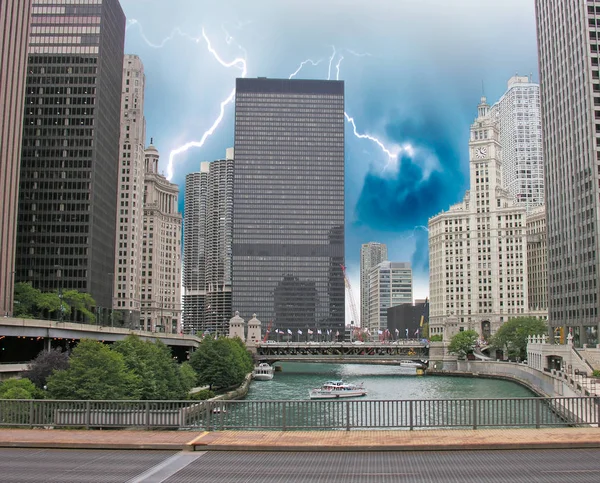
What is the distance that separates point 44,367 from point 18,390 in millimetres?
13920

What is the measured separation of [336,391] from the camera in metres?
124

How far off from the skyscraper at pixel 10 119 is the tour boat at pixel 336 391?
58.6 meters

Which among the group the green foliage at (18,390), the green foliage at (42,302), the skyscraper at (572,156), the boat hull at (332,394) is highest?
the skyscraper at (572,156)

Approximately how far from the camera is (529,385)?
128 m

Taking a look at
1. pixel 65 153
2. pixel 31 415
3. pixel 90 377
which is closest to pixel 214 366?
pixel 90 377

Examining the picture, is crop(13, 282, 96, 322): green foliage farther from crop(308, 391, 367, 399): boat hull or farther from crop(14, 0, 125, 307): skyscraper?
crop(308, 391, 367, 399): boat hull

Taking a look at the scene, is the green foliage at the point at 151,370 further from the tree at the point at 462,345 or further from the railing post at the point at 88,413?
the tree at the point at 462,345

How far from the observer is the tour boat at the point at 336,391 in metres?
122

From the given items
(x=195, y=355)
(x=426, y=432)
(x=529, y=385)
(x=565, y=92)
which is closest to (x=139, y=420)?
(x=426, y=432)

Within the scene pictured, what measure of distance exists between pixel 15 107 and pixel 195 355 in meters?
59.8

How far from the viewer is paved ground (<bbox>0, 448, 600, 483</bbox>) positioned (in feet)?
66.4

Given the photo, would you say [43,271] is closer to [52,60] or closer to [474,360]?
[52,60]

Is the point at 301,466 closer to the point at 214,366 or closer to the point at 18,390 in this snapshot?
the point at 18,390

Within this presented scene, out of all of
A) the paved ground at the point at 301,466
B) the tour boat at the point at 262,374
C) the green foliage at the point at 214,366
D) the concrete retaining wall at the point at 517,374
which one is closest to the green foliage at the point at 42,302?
the green foliage at the point at 214,366
